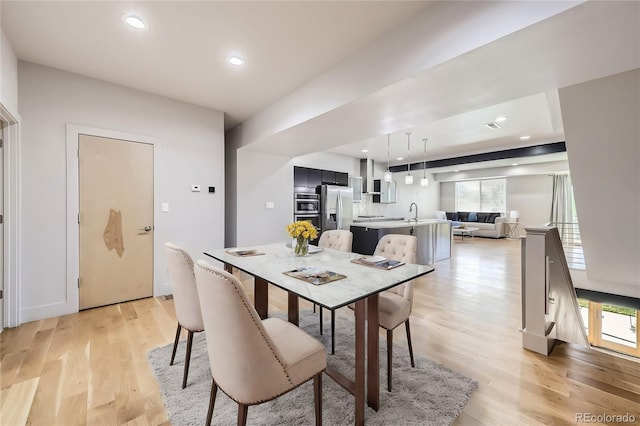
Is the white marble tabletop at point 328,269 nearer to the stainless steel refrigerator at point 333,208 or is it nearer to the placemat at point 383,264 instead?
the placemat at point 383,264

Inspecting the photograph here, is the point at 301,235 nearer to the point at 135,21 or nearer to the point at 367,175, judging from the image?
the point at 135,21

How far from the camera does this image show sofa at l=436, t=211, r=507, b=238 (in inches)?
363

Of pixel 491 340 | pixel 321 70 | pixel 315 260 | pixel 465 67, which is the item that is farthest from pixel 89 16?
pixel 491 340

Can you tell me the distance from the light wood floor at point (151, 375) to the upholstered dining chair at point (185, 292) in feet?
1.42

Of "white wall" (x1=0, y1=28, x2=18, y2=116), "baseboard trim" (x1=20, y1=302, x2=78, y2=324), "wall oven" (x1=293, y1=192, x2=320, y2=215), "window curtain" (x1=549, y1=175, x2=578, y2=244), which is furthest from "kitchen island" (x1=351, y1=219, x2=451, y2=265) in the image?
"window curtain" (x1=549, y1=175, x2=578, y2=244)

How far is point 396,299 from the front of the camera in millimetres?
1896

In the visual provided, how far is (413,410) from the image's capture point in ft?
4.97

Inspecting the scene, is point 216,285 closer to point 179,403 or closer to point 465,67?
point 179,403

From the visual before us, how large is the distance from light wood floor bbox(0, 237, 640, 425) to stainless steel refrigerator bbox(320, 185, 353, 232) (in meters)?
3.10

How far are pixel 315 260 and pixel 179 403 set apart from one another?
1.21 metres

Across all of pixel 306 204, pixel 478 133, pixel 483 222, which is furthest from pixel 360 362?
pixel 483 222

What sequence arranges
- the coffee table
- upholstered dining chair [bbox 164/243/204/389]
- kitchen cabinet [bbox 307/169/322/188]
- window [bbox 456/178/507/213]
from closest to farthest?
upholstered dining chair [bbox 164/243/204/389]
kitchen cabinet [bbox 307/169/322/188]
the coffee table
window [bbox 456/178/507/213]

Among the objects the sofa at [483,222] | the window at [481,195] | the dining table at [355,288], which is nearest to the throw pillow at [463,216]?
the sofa at [483,222]

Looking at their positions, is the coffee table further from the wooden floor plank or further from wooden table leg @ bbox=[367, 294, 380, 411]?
the wooden floor plank
